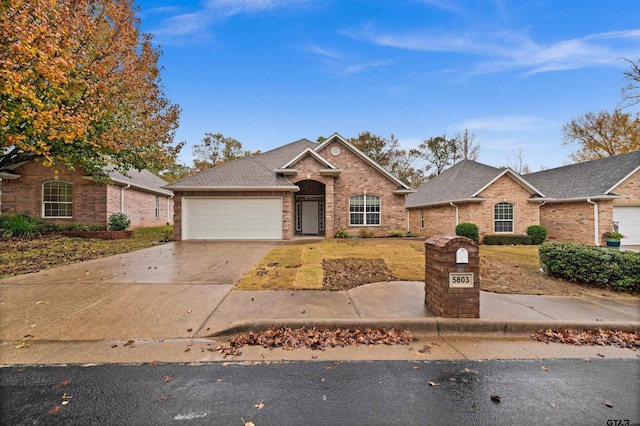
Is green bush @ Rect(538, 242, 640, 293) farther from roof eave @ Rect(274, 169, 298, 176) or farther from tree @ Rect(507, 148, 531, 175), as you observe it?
tree @ Rect(507, 148, 531, 175)

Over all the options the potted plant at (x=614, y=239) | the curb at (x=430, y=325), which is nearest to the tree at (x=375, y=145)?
the potted plant at (x=614, y=239)

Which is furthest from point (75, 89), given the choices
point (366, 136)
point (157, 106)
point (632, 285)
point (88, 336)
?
point (366, 136)

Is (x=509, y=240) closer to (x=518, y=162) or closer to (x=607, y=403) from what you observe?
(x=607, y=403)

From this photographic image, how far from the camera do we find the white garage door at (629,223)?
50.9 feet

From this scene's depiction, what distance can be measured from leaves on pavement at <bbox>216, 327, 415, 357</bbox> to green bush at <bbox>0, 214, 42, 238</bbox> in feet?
52.8

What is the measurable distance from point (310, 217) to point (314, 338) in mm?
15768

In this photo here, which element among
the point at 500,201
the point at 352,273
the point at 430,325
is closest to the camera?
the point at 430,325

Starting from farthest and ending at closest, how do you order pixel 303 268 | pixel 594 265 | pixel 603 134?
pixel 603 134 < pixel 303 268 < pixel 594 265

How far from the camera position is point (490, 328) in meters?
3.99

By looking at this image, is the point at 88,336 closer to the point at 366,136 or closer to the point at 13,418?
the point at 13,418

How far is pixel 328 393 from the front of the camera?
98.7 inches

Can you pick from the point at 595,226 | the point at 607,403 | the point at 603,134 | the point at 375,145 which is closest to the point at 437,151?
the point at 375,145

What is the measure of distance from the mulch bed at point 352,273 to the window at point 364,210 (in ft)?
25.7

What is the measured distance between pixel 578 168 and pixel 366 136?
2083 centimetres
